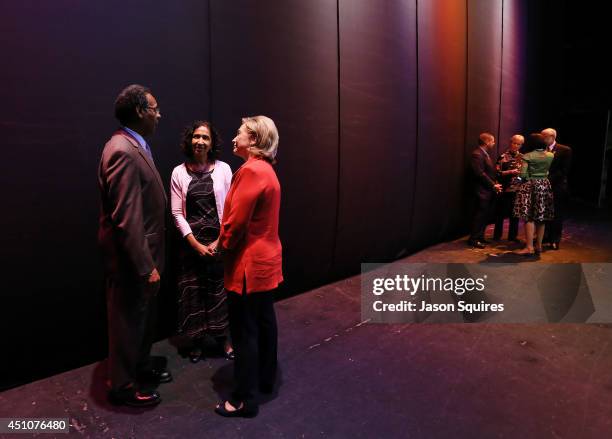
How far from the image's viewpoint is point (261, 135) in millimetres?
2074

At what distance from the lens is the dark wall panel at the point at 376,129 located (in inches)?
161

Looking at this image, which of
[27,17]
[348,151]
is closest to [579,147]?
[348,151]

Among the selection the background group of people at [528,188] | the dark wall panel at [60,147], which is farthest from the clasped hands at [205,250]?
the background group of people at [528,188]

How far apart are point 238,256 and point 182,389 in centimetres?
86

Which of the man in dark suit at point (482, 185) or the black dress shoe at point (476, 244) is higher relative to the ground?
the man in dark suit at point (482, 185)

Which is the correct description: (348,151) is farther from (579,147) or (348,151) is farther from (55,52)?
(579,147)

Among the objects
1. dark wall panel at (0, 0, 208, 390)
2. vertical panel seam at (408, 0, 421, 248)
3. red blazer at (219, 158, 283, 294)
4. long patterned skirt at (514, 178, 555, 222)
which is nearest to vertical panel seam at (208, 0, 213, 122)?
dark wall panel at (0, 0, 208, 390)

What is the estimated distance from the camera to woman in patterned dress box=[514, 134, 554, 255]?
508 centimetres

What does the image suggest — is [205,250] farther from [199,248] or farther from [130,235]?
[130,235]

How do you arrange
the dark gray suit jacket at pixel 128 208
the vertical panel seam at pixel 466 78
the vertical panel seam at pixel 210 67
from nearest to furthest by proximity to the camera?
1. the dark gray suit jacket at pixel 128 208
2. the vertical panel seam at pixel 210 67
3. the vertical panel seam at pixel 466 78

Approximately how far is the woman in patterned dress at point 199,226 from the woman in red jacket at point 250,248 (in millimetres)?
525

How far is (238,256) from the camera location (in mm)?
2102

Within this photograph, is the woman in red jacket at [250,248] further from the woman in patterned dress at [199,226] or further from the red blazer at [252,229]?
the woman in patterned dress at [199,226]

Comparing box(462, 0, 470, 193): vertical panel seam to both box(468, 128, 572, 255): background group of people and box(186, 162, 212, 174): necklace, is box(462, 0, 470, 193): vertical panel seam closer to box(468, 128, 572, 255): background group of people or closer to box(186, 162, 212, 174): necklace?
box(468, 128, 572, 255): background group of people
